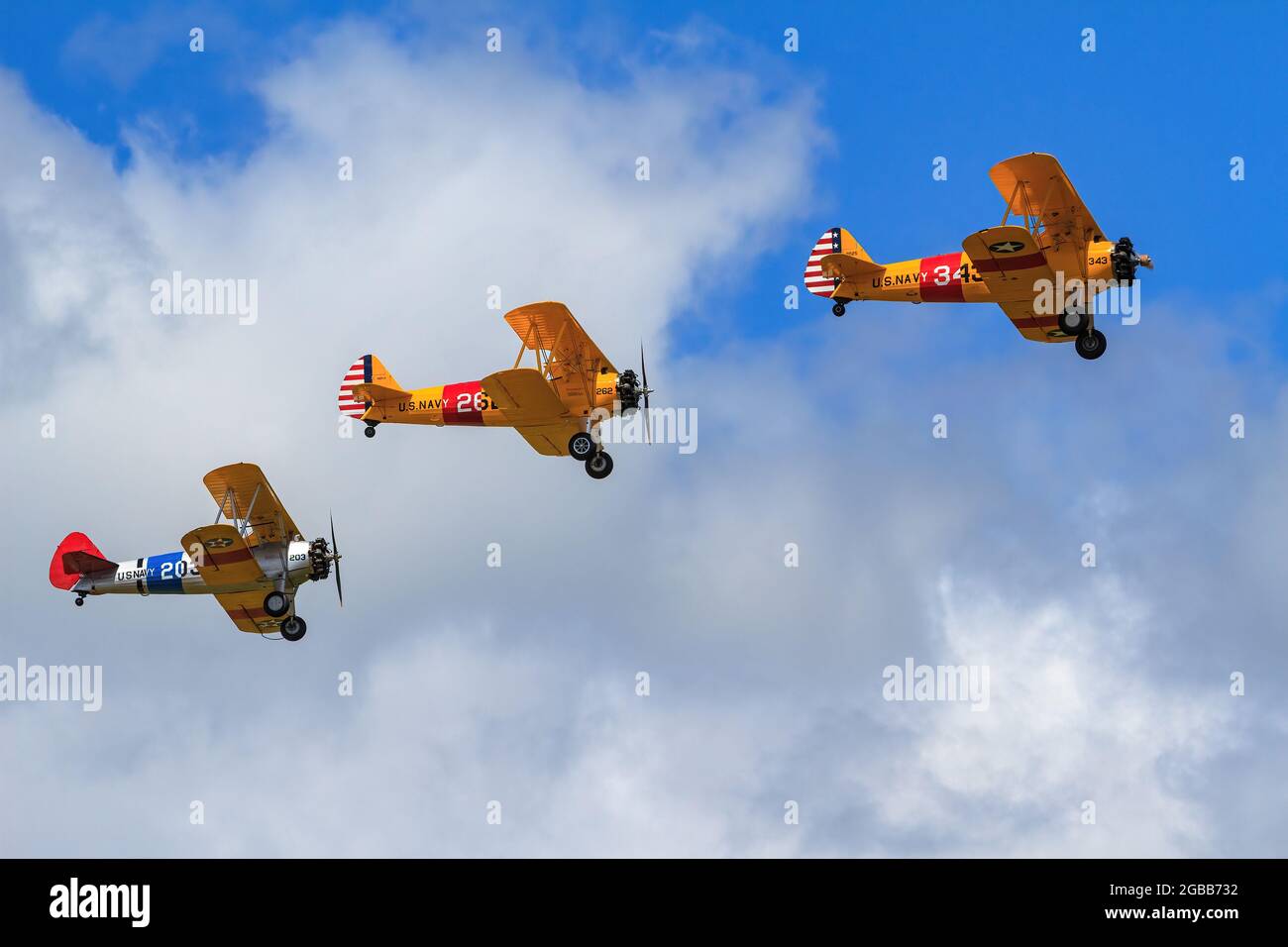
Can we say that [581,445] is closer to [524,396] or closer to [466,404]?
[524,396]

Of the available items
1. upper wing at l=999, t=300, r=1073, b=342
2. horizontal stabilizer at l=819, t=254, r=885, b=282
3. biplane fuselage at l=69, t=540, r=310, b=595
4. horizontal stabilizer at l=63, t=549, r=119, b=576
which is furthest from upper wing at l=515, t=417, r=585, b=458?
horizontal stabilizer at l=63, t=549, r=119, b=576

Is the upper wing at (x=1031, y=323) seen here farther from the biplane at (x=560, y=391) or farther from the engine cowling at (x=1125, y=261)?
the biplane at (x=560, y=391)

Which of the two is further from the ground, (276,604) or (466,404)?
(466,404)

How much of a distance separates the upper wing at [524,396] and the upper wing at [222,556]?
7.70m

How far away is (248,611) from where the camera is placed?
57844mm


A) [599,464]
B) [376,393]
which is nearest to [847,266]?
[599,464]

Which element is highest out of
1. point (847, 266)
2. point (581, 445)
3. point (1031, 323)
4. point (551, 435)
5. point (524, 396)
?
point (847, 266)

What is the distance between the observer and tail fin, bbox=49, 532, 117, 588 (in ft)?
184

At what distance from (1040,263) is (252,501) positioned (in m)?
21.6

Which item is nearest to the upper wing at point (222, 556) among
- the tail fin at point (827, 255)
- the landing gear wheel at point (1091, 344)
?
the tail fin at point (827, 255)

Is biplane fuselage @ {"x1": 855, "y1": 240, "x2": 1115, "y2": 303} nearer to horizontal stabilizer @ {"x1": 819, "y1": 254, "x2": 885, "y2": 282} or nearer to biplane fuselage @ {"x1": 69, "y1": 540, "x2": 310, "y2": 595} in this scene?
horizontal stabilizer @ {"x1": 819, "y1": 254, "x2": 885, "y2": 282}

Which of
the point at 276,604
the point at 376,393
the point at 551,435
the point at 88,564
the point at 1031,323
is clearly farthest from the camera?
the point at 376,393
